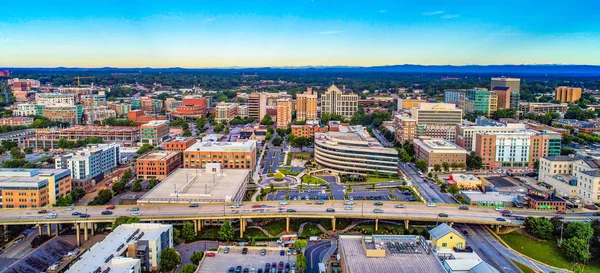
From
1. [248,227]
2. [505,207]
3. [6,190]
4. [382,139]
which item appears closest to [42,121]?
[6,190]

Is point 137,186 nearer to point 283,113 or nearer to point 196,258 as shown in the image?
point 196,258

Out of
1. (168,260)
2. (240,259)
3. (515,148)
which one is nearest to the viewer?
(168,260)

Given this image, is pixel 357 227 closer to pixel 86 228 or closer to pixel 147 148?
pixel 86 228

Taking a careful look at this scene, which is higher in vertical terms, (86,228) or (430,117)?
(430,117)

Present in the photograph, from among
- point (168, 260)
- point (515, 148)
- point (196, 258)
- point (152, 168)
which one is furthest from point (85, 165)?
point (515, 148)

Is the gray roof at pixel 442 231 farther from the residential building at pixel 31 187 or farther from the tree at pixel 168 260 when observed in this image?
the residential building at pixel 31 187

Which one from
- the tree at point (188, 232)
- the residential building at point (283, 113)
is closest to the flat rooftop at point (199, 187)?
the tree at point (188, 232)
